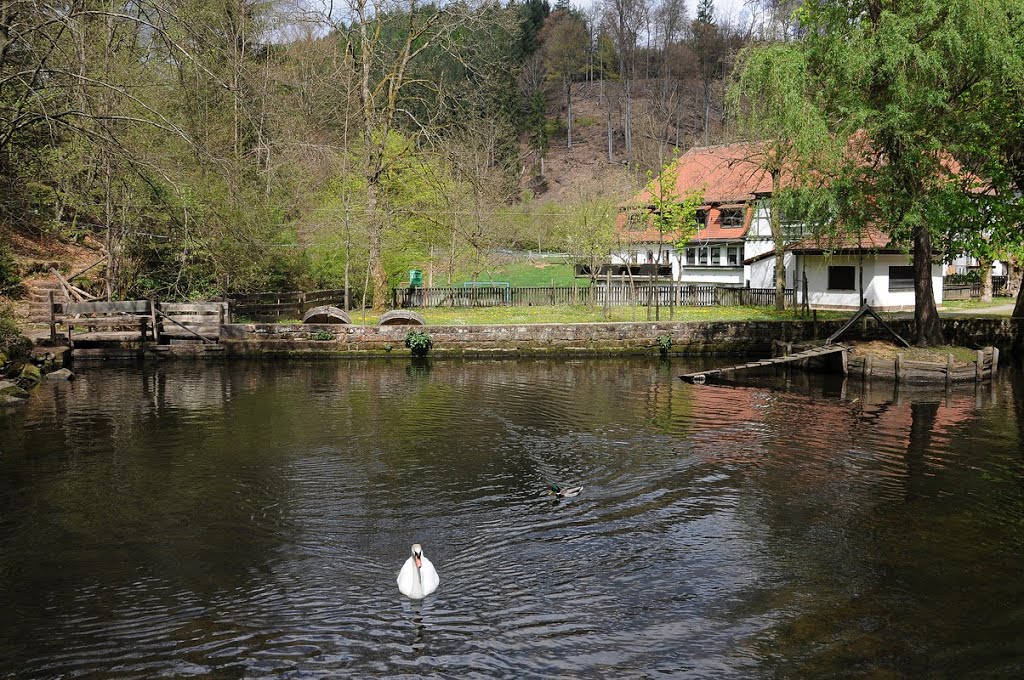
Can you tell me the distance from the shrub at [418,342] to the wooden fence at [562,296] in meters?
8.70

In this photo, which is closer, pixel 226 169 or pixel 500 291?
pixel 226 169

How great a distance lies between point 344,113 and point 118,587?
98.4ft

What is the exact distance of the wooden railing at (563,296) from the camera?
1609 inches

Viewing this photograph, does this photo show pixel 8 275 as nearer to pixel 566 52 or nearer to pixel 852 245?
pixel 852 245

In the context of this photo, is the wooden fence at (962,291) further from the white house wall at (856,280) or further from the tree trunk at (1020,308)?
the tree trunk at (1020,308)

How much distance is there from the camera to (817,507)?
1416cm

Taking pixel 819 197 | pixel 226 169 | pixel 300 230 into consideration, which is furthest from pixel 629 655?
pixel 300 230

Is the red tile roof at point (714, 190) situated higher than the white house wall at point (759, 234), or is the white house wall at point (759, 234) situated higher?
the red tile roof at point (714, 190)

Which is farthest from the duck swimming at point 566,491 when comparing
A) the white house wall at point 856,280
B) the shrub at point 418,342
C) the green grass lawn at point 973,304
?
the green grass lawn at point 973,304

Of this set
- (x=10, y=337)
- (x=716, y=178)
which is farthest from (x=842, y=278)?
(x=10, y=337)

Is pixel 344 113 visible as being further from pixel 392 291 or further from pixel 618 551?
pixel 618 551

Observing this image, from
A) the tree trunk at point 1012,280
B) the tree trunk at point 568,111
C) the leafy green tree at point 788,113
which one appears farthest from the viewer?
the tree trunk at point 568,111

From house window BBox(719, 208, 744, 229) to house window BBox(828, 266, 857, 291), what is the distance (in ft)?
27.2

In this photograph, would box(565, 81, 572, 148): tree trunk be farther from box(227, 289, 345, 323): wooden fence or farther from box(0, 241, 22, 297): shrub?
box(0, 241, 22, 297): shrub
